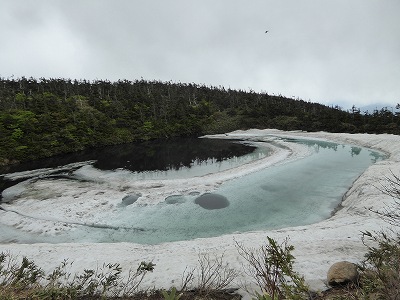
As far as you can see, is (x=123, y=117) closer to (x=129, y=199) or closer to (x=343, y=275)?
(x=129, y=199)

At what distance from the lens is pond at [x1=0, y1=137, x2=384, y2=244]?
15.0 metres

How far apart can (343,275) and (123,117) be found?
72.0 m

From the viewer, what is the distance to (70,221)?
1644 centimetres

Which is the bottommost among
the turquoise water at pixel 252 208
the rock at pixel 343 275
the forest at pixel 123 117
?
the turquoise water at pixel 252 208

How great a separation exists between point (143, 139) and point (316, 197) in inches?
2131

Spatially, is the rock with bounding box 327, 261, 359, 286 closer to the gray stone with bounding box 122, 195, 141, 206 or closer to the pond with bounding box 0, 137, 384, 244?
the pond with bounding box 0, 137, 384, 244

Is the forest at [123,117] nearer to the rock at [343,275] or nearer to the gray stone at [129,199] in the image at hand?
the gray stone at [129,199]

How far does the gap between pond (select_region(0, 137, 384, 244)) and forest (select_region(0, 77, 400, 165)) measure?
872 inches

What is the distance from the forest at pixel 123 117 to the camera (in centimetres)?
4853

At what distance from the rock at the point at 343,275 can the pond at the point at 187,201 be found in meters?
7.00

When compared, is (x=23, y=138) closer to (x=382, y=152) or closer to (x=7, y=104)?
(x=7, y=104)

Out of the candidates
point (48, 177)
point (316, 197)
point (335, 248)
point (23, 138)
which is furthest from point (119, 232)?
point (23, 138)

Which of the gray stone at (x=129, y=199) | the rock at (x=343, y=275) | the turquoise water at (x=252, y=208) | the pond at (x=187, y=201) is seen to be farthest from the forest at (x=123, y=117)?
the rock at (x=343, y=275)

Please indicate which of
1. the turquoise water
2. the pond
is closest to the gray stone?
the pond
